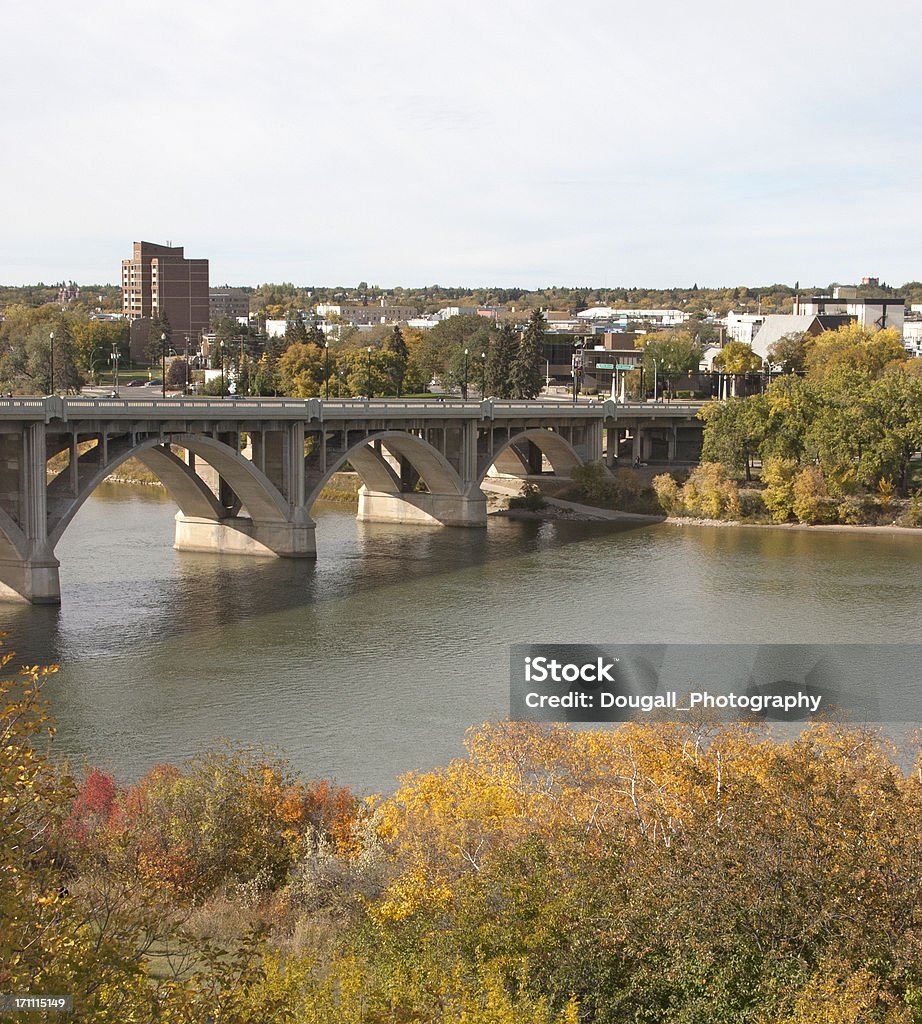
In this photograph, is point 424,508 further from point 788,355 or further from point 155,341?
point 155,341

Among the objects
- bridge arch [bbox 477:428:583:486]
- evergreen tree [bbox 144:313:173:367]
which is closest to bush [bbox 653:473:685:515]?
bridge arch [bbox 477:428:583:486]

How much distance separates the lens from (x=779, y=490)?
6366 cm

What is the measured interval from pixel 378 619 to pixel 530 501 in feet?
89.3

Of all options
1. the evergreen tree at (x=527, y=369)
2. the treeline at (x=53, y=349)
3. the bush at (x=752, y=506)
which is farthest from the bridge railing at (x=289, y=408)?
the treeline at (x=53, y=349)

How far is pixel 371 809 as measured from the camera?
2194 cm

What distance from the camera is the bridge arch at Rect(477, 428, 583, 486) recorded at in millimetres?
64875

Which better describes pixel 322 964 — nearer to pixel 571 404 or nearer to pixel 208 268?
pixel 571 404

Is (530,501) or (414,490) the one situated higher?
(414,490)

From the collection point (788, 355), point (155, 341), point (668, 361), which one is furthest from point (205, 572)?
point (155, 341)

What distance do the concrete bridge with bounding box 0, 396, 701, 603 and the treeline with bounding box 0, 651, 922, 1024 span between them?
68.6 feet

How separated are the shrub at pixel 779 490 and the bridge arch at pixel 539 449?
34.2 ft

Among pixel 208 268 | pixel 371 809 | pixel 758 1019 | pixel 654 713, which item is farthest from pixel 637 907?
pixel 208 268

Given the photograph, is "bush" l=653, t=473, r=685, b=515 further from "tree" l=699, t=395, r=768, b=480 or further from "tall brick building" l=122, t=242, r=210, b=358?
"tall brick building" l=122, t=242, r=210, b=358

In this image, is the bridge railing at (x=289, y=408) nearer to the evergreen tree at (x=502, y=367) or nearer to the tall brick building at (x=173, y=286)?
the evergreen tree at (x=502, y=367)
